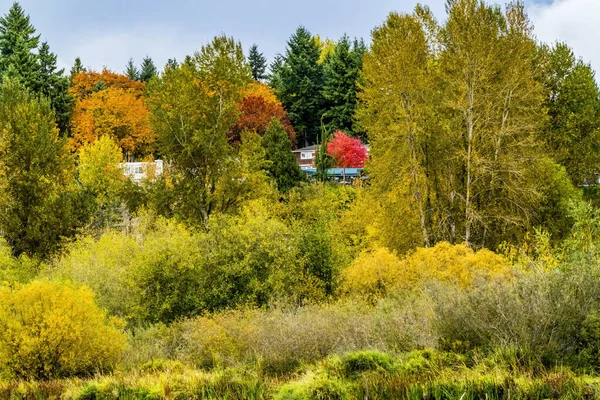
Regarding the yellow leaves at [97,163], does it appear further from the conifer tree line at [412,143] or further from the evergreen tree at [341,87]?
the evergreen tree at [341,87]

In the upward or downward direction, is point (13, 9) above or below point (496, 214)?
above

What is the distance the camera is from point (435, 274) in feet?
46.5

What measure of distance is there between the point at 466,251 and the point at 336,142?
31022 millimetres

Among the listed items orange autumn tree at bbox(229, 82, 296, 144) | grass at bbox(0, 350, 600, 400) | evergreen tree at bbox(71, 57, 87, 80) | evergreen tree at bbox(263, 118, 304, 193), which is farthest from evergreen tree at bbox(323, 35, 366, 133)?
grass at bbox(0, 350, 600, 400)

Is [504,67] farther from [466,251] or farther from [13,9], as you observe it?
[13,9]

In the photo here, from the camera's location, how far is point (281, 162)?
110ft

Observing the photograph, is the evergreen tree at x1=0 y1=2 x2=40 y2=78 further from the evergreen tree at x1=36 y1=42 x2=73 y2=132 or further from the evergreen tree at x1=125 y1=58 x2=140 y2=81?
the evergreen tree at x1=125 y1=58 x2=140 y2=81

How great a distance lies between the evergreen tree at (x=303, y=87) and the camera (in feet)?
179

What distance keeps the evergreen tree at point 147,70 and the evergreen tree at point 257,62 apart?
1292 cm

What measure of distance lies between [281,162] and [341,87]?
21.5 meters

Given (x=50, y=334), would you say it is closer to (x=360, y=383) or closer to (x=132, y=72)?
(x=360, y=383)

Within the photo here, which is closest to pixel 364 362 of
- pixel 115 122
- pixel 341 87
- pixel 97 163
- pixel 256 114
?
pixel 97 163

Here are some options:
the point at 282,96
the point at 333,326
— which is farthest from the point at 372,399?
the point at 282,96

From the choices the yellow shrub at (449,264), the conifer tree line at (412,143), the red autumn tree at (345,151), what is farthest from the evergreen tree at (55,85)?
the yellow shrub at (449,264)
